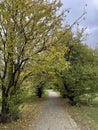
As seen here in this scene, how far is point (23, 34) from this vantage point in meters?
13.8

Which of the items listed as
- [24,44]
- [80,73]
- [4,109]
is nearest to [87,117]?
[4,109]

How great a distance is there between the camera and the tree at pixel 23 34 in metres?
13.4

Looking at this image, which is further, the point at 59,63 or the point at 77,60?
the point at 77,60

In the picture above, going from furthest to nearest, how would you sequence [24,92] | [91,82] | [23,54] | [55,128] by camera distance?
[91,82] → [24,92] → [23,54] → [55,128]

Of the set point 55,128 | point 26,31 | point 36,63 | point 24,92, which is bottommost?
point 55,128

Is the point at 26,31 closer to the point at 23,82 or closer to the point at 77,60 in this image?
the point at 23,82

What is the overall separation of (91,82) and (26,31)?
14276 millimetres

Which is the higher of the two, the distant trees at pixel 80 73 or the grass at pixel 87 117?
the distant trees at pixel 80 73

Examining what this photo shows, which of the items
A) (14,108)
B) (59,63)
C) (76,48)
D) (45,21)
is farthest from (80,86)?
(45,21)

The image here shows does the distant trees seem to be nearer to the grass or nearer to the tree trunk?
the grass

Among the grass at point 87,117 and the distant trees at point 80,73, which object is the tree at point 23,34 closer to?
the grass at point 87,117

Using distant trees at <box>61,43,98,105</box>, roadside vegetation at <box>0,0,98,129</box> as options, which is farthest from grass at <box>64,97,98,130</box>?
distant trees at <box>61,43,98,105</box>

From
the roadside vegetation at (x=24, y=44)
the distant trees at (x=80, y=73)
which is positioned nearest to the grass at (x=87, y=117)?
the roadside vegetation at (x=24, y=44)

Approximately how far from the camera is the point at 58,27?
14539 mm
